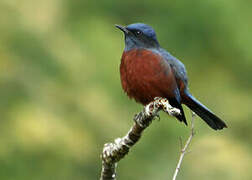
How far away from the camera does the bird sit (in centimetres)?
813

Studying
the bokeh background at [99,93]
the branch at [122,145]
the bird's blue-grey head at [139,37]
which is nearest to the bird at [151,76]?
the bird's blue-grey head at [139,37]

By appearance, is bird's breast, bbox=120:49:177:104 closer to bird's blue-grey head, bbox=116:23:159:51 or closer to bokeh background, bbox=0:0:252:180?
bird's blue-grey head, bbox=116:23:159:51

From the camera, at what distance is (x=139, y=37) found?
28.6 feet

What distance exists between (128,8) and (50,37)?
3.83 meters

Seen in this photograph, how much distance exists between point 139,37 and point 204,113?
1187 mm

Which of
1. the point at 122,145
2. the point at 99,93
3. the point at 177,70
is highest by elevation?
the point at 99,93

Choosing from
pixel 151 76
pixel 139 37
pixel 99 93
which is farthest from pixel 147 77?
pixel 99 93

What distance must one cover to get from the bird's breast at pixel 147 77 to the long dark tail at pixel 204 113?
430 mm

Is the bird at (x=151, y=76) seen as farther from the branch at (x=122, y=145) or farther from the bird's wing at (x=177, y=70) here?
the branch at (x=122, y=145)

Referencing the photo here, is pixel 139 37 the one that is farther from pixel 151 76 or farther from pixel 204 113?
pixel 204 113

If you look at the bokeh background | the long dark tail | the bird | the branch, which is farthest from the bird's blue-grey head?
the branch

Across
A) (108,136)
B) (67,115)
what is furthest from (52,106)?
(108,136)

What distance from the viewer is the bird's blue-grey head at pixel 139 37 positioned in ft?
28.5

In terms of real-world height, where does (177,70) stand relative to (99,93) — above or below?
below
